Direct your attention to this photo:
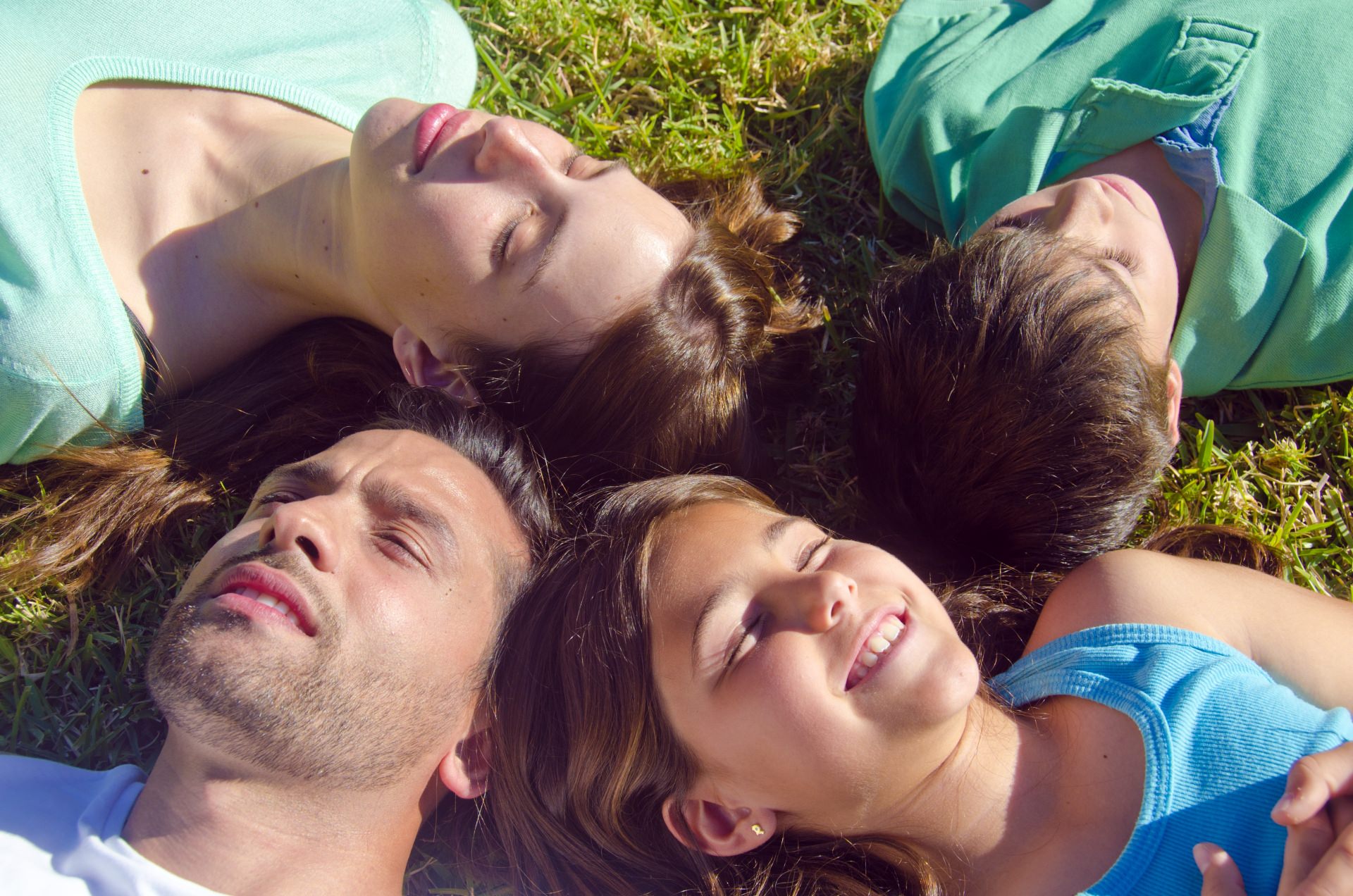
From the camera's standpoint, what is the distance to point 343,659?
219 centimetres

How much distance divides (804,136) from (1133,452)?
1606 mm

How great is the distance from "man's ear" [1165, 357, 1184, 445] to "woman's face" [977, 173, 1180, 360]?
0.22ft

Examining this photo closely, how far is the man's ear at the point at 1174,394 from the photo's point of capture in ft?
8.96

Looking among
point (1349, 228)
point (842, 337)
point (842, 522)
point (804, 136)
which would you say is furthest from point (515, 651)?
point (1349, 228)

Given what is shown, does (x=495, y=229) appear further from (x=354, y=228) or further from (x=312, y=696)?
(x=312, y=696)

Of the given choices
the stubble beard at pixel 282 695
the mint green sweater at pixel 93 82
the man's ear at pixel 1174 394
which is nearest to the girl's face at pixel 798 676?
the stubble beard at pixel 282 695

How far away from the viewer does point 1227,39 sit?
2.95 meters

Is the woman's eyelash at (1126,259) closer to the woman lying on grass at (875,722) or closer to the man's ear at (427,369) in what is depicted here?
the woman lying on grass at (875,722)

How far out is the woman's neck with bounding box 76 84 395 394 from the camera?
9.21 ft

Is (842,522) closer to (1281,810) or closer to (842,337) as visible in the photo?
(842,337)

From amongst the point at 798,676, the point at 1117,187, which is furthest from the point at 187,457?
the point at 1117,187

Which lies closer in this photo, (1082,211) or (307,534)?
(307,534)

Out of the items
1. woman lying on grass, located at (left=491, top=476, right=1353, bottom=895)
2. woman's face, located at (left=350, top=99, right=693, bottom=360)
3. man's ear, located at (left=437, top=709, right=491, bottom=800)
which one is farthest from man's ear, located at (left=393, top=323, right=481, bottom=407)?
man's ear, located at (left=437, top=709, right=491, bottom=800)

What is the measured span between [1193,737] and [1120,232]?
138cm
